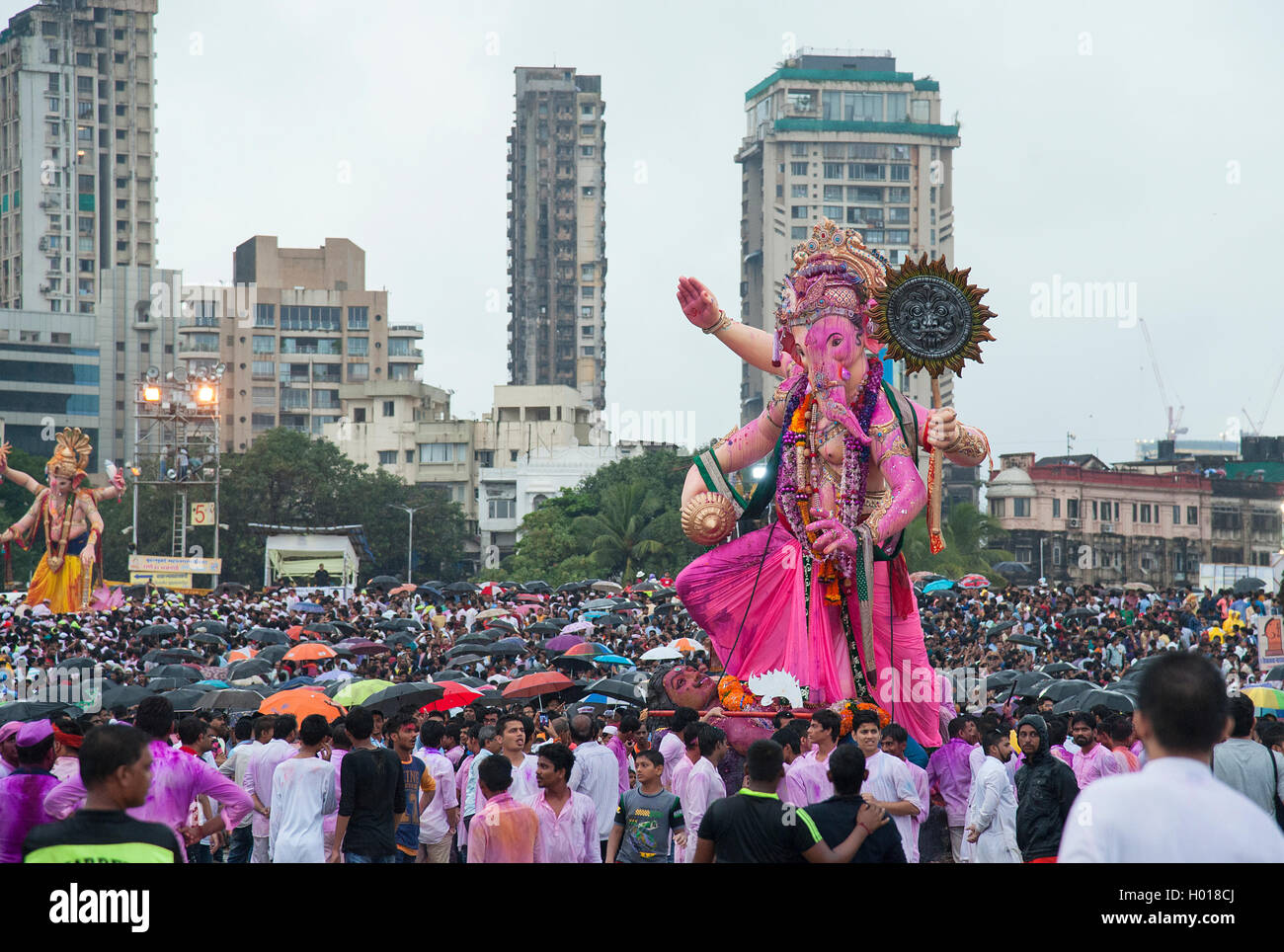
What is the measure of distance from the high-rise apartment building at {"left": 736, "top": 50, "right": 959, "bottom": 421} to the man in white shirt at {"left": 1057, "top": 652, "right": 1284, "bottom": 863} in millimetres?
92247

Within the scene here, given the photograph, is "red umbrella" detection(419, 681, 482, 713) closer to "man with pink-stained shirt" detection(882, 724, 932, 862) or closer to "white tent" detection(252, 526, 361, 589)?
"man with pink-stained shirt" detection(882, 724, 932, 862)

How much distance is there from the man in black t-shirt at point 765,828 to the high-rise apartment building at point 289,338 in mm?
83865

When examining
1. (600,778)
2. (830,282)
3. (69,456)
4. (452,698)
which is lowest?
(452,698)

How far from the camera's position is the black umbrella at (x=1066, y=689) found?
618 inches

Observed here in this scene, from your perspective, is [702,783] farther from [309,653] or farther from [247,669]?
[309,653]

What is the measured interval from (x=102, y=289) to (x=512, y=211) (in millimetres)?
30997

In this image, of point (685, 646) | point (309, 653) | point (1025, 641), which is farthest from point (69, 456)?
point (1025, 641)

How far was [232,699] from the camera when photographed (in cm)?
1549

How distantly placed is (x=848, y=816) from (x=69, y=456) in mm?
30291

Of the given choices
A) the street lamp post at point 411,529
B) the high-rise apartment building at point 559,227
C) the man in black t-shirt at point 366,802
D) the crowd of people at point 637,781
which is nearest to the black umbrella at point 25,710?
the crowd of people at point 637,781

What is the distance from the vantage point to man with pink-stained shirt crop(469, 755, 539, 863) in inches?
291

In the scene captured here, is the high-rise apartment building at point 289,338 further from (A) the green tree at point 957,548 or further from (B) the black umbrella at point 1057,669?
(B) the black umbrella at point 1057,669

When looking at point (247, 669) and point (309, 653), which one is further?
point (309, 653)

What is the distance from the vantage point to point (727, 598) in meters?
15.7
